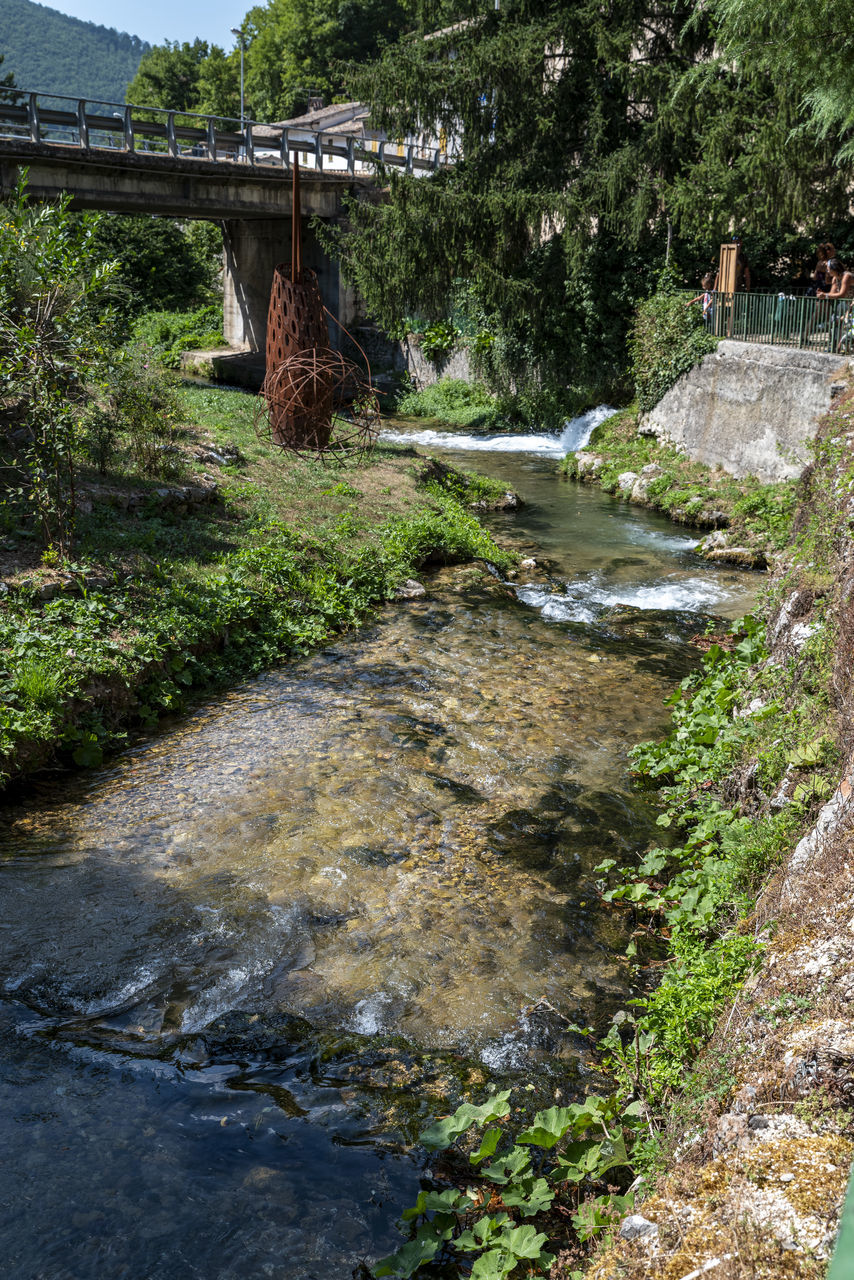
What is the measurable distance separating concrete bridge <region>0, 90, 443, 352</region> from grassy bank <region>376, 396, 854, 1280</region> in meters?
19.7

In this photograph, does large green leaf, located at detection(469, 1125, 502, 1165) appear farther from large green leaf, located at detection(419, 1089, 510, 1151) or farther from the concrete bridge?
the concrete bridge

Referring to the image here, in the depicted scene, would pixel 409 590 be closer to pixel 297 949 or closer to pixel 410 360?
pixel 297 949

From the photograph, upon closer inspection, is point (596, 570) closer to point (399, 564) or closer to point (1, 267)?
point (399, 564)

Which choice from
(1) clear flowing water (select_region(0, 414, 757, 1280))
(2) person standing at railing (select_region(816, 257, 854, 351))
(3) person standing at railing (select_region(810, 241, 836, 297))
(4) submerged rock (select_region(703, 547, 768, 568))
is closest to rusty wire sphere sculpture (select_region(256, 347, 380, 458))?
(4) submerged rock (select_region(703, 547, 768, 568))

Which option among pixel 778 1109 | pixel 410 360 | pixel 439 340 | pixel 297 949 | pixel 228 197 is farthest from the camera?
pixel 410 360

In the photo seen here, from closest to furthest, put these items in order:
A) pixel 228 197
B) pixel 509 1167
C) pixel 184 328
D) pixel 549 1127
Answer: pixel 509 1167 → pixel 549 1127 → pixel 228 197 → pixel 184 328

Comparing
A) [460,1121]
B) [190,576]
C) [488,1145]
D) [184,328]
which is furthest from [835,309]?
[184,328]

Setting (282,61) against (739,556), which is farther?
(282,61)

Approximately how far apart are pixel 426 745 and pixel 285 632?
10.9 ft

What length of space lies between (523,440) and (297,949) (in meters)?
22.8

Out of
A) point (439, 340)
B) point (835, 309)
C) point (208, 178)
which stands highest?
point (208, 178)

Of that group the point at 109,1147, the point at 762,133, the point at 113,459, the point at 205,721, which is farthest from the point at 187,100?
the point at 109,1147

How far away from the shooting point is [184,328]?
3975 centimetres

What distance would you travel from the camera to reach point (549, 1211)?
162 inches
